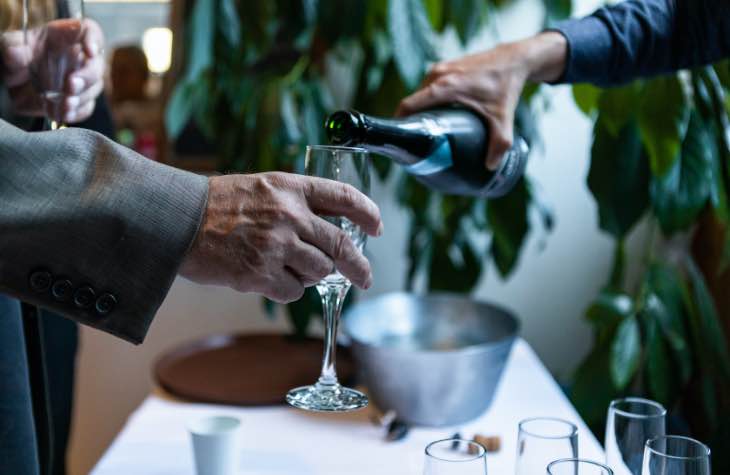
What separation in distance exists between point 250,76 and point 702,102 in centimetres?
101

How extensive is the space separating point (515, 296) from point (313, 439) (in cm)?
121

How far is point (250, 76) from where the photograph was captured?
190cm

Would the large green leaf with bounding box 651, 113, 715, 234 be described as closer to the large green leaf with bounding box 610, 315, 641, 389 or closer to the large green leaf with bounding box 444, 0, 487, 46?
the large green leaf with bounding box 610, 315, 641, 389

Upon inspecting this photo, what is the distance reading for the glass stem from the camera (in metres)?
0.79

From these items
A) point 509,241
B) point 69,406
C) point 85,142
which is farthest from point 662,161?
point 69,406

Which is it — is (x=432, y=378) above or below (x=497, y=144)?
below

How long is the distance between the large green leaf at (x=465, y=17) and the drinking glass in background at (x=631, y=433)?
90cm

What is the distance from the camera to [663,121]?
138cm

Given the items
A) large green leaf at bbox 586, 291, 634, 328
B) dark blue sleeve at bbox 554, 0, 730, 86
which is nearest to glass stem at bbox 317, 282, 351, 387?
dark blue sleeve at bbox 554, 0, 730, 86

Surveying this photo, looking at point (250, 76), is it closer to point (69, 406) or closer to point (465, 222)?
point (465, 222)

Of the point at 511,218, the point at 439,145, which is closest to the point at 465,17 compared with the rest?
the point at 511,218

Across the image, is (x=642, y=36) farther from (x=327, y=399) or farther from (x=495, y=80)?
(x=327, y=399)

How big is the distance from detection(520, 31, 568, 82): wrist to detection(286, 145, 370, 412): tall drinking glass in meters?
0.48

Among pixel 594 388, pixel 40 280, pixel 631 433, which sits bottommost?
pixel 594 388
